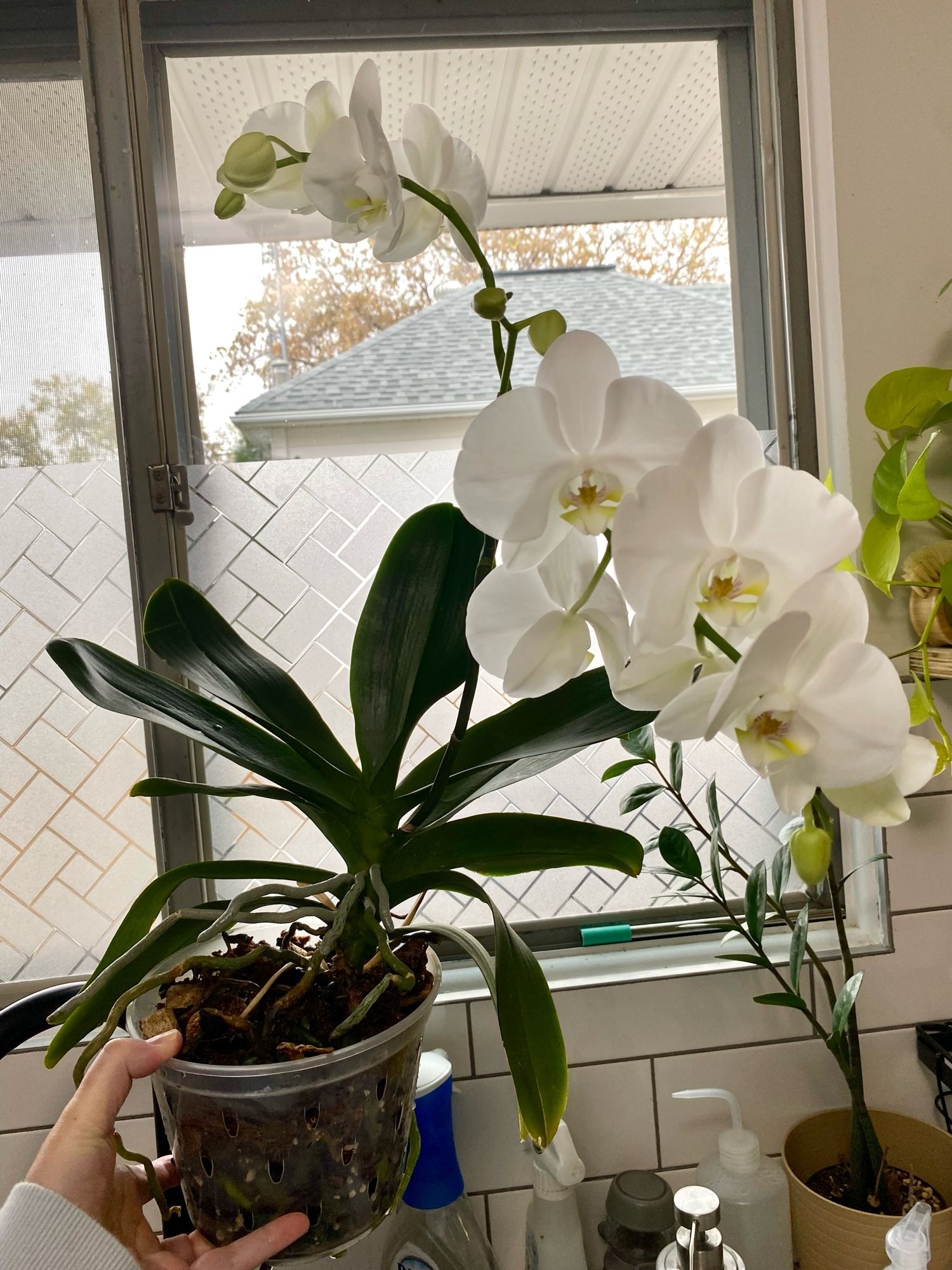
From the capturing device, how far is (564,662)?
288 millimetres

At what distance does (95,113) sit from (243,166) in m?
0.82

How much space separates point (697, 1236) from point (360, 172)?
2.75 feet

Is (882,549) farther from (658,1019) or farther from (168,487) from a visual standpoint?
(168,487)

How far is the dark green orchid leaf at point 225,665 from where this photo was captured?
18.6 inches

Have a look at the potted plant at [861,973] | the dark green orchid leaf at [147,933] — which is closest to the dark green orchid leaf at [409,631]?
the dark green orchid leaf at [147,933]

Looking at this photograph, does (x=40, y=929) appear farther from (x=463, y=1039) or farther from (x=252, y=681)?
(x=252, y=681)

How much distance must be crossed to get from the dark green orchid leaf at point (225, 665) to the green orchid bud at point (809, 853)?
0.23 metres

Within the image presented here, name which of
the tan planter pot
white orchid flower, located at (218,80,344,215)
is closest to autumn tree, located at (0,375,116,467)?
white orchid flower, located at (218,80,344,215)

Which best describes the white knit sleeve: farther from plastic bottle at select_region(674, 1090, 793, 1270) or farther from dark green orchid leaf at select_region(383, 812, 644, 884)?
plastic bottle at select_region(674, 1090, 793, 1270)

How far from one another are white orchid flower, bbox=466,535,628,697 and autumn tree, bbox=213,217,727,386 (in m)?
0.83

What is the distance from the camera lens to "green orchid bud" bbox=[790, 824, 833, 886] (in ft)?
1.23

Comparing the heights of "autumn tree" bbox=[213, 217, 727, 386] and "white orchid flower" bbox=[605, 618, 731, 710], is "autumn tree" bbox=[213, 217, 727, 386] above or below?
above

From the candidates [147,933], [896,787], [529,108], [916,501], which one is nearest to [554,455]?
[896,787]

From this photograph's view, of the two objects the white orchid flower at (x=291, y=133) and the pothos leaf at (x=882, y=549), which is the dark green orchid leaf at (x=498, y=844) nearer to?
the white orchid flower at (x=291, y=133)
